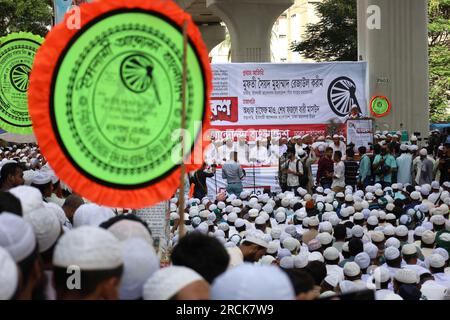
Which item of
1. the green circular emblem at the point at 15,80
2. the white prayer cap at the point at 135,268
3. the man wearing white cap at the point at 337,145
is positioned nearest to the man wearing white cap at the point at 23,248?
the white prayer cap at the point at 135,268

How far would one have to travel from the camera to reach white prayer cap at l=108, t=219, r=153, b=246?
330 centimetres

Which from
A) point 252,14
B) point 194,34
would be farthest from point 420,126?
point 194,34

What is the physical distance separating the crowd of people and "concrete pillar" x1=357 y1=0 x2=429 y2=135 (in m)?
1.87

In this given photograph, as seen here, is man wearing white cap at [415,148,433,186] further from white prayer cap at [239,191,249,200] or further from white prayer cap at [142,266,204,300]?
white prayer cap at [142,266,204,300]

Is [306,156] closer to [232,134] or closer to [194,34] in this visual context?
[232,134]

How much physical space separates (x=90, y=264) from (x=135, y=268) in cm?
29

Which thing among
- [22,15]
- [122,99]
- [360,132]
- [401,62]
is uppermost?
[22,15]

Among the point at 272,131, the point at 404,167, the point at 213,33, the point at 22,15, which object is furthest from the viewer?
the point at 213,33

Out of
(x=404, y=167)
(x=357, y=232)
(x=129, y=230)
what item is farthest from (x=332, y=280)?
(x=404, y=167)

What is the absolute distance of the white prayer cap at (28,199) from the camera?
350cm

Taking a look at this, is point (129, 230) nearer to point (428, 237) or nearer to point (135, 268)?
point (135, 268)

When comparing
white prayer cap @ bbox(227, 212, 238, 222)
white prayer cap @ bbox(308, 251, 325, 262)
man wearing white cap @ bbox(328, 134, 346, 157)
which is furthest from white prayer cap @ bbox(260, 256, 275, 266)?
man wearing white cap @ bbox(328, 134, 346, 157)

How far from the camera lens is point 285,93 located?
1830 cm

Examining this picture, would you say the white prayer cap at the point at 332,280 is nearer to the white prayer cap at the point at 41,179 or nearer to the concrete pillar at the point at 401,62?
the white prayer cap at the point at 41,179
